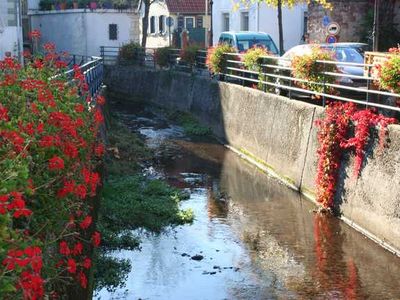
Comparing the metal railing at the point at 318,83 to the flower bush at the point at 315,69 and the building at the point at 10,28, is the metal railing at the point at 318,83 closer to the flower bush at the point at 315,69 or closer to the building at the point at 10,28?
the flower bush at the point at 315,69

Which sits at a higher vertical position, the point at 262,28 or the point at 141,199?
the point at 262,28

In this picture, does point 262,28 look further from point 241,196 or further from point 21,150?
point 21,150

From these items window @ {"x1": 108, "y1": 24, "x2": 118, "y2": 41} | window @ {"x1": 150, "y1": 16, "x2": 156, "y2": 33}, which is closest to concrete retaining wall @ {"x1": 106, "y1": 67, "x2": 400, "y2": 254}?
window @ {"x1": 108, "y1": 24, "x2": 118, "y2": 41}

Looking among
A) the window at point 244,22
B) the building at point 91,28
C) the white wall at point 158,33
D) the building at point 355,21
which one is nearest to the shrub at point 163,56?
the building at point 355,21

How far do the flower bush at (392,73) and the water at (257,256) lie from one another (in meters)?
2.24

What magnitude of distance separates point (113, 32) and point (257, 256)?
36649 millimetres

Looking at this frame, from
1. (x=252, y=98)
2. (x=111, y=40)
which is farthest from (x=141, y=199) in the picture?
(x=111, y=40)

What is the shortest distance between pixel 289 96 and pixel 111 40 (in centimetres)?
3039

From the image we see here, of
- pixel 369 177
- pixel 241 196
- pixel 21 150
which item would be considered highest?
pixel 21 150

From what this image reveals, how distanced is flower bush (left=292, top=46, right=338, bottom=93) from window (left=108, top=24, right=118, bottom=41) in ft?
104

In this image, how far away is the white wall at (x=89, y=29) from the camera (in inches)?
1711

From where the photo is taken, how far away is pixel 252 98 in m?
17.5

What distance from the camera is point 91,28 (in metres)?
43.6

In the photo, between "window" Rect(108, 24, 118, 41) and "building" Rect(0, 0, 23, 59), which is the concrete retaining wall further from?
"window" Rect(108, 24, 118, 41)
